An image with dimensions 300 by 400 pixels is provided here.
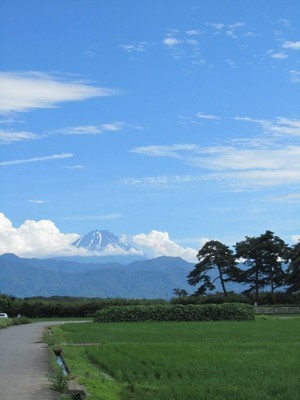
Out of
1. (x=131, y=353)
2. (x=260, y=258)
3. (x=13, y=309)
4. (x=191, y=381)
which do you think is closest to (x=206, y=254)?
(x=260, y=258)

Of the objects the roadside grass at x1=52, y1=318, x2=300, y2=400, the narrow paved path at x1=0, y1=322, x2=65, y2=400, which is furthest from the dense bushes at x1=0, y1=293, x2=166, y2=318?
the roadside grass at x1=52, y1=318, x2=300, y2=400

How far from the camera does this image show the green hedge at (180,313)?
180 feet

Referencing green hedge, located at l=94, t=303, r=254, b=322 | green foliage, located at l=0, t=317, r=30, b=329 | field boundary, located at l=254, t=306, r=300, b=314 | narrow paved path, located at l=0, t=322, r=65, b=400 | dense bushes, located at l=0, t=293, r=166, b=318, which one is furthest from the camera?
dense bushes, located at l=0, t=293, r=166, b=318

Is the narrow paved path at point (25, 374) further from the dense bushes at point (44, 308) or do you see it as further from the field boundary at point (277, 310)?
the dense bushes at point (44, 308)

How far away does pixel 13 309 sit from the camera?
75.6 metres

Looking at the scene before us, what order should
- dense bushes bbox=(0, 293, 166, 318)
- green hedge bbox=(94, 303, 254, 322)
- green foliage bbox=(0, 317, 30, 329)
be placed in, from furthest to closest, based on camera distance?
dense bushes bbox=(0, 293, 166, 318), green hedge bbox=(94, 303, 254, 322), green foliage bbox=(0, 317, 30, 329)

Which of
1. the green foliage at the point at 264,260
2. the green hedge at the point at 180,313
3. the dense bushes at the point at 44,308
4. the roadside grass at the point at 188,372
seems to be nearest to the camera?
the roadside grass at the point at 188,372

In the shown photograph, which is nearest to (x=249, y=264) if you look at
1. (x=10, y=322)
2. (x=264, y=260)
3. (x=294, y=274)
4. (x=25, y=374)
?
(x=264, y=260)

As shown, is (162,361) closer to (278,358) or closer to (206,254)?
(278,358)

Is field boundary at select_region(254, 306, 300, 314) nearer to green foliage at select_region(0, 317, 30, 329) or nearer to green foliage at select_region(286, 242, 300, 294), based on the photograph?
green foliage at select_region(286, 242, 300, 294)

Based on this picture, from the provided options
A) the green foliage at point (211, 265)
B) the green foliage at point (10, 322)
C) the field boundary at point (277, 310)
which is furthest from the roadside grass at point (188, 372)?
the green foliage at point (211, 265)

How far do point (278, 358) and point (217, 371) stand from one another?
3312 mm

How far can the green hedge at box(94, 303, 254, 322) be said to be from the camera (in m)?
54.8

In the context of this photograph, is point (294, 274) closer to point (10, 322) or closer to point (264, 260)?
point (264, 260)
